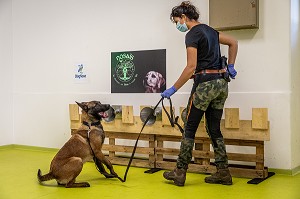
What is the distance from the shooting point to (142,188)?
4.00 meters

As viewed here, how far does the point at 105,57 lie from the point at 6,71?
80.3 inches

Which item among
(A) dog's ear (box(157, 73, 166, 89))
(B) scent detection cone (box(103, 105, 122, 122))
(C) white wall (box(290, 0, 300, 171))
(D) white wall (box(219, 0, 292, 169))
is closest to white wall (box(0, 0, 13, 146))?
(B) scent detection cone (box(103, 105, 122, 122))

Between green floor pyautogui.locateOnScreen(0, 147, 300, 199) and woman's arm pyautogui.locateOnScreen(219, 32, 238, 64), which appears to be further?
woman's arm pyautogui.locateOnScreen(219, 32, 238, 64)

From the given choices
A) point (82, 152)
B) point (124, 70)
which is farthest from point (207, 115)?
point (124, 70)

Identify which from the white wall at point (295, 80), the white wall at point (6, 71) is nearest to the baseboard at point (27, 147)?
the white wall at point (6, 71)

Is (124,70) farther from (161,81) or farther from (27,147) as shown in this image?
(27,147)

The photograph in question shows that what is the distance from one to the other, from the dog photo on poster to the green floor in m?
1.23

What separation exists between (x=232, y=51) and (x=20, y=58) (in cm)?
398

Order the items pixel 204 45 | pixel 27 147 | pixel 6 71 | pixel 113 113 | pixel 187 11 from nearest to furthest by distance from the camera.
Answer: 1. pixel 204 45
2. pixel 187 11
3. pixel 113 113
4. pixel 27 147
5. pixel 6 71

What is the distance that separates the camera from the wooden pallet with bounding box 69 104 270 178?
14.3ft

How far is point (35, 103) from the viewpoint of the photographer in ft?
21.8

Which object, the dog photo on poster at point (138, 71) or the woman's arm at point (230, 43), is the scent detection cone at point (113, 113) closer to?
the dog photo on poster at point (138, 71)

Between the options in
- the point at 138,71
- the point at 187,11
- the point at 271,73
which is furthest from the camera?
the point at 138,71

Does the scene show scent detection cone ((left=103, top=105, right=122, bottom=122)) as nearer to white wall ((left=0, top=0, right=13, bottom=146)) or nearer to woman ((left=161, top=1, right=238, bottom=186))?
woman ((left=161, top=1, right=238, bottom=186))
